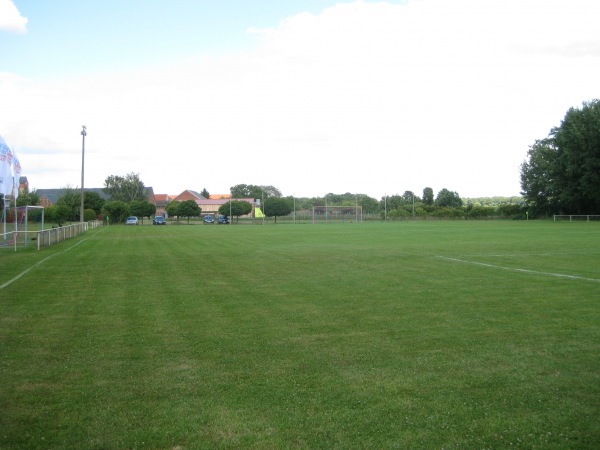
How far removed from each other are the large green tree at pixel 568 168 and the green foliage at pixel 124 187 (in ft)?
257

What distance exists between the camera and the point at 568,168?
204ft

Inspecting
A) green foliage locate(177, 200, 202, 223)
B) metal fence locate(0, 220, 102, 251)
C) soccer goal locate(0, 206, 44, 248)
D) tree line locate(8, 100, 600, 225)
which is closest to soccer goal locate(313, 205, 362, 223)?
tree line locate(8, 100, 600, 225)

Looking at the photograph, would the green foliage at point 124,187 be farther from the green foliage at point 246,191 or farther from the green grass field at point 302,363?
the green grass field at point 302,363

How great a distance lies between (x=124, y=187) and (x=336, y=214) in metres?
53.1

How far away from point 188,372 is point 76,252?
18.3 metres

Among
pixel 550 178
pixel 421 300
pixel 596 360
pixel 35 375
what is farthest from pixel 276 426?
pixel 550 178

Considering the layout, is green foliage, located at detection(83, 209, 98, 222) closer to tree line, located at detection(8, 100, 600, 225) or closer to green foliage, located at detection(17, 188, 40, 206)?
tree line, located at detection(8, 100, 600, 225)

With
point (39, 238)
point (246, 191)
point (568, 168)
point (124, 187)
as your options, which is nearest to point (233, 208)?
point (124, 187)

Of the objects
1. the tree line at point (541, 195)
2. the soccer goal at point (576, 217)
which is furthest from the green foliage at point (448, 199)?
Result: the soccer goal at point (576, 217)

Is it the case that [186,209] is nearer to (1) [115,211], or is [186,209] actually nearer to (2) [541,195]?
(1) [115,211]

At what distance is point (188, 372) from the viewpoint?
5.78 meters

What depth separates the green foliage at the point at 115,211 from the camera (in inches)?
2849

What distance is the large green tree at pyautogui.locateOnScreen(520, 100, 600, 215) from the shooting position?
6006cm

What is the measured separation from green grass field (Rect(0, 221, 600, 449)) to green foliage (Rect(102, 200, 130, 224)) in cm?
6295
